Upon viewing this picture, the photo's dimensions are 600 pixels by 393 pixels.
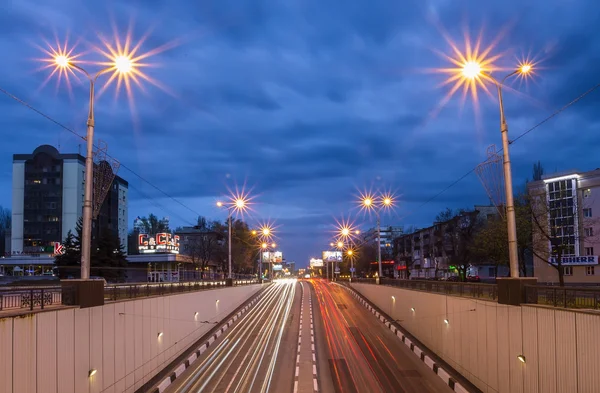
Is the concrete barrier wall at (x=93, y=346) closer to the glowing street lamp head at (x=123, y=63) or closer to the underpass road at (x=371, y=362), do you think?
the underpass road at (x=371, y=362)

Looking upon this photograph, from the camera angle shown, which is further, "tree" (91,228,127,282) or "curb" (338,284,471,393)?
"tree" (91,228,127,282)

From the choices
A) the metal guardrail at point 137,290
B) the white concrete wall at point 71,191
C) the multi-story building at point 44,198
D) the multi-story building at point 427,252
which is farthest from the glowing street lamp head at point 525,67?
the white concrete wall at point 71,191

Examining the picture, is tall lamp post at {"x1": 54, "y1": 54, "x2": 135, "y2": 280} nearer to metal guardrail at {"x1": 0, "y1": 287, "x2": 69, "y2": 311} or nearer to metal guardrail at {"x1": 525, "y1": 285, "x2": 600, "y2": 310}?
metal guardrail at {"x1": 0, "y1": 287, "x2": 69, "y2": 311}

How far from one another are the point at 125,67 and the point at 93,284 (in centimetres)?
689

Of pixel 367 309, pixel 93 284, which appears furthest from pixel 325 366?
pixel 367 309

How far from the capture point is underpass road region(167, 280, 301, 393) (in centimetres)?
2019

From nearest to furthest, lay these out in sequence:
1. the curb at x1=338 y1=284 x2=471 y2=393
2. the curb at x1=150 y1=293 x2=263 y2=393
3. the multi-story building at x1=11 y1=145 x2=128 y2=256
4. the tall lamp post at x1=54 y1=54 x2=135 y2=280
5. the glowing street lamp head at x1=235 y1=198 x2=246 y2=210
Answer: the tall lamp post at x1=54 y1=54 x2=135 y2=280
the curb at x1=338 y1=284 x2=471 y2=393
the curb at x1=150 y1=293 x2=263 y2=393
the glowing street lamp head at x1=235 y1=198 x2=246 y2=210
the multi-story building at x1=11 y1=145 x2=128 y2=256

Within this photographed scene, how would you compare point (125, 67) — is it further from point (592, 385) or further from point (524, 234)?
point (524, 234)

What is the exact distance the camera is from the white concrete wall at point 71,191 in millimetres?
93938

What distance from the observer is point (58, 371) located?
487 inches

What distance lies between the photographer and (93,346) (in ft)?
48.4

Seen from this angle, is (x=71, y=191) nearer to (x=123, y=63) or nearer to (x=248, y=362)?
(x=248, y=362)

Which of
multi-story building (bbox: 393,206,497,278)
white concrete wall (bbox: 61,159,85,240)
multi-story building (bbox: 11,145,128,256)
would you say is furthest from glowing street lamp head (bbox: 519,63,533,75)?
white concrete wall (bbox: 61,159,85,240)

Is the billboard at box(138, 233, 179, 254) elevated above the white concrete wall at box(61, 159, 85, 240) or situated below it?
below
